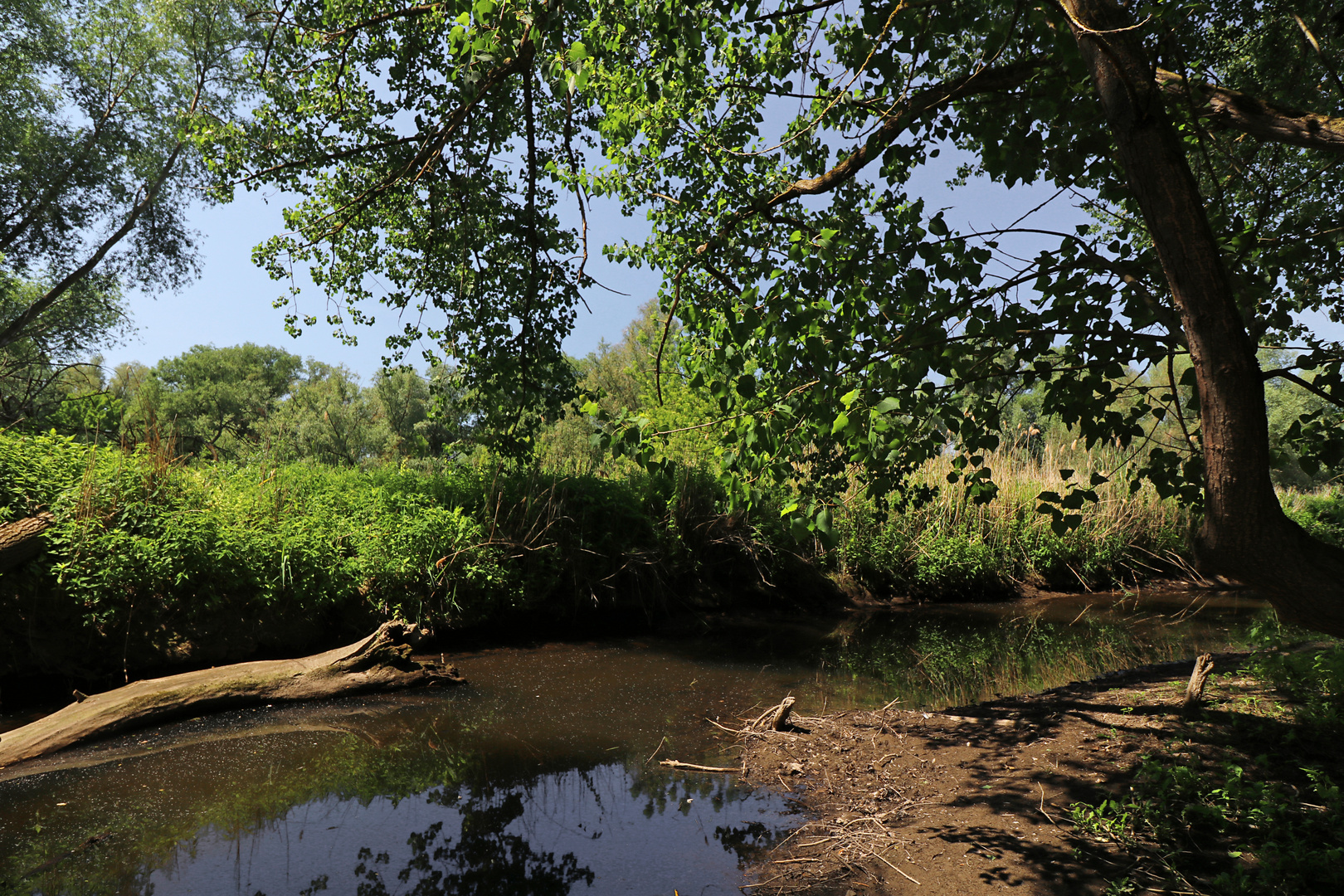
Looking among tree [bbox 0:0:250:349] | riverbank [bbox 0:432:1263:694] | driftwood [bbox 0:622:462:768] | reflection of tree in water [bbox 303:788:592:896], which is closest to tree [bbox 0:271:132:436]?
tree [bbox 0:0:250:349]

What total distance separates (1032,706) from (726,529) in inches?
203

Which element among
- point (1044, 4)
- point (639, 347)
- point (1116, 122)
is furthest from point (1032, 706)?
point (639, 347)

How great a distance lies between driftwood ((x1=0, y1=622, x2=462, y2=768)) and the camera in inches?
175

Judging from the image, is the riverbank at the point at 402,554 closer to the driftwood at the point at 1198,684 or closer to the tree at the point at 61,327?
the driftwood at the point at 1198,684

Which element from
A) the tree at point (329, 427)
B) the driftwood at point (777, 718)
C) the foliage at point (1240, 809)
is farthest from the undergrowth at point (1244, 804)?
the tree at point (329, 427)

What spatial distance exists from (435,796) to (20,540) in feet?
13.2

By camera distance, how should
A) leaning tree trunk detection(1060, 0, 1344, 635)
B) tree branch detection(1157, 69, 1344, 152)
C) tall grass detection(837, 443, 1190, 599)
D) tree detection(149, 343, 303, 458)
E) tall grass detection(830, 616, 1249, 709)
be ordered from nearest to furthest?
leaning tree trunk detection(1060, 0, 1344, 635), tree branch detection(1157, 69, 1344, 152), tall grass detection(830, 616, 1249, 709), tall grass detection(837, 443, 1190, 599), tree detection(149, 343, 303, 458)

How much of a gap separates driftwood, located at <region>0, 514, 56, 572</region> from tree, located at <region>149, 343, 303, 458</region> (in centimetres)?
1563

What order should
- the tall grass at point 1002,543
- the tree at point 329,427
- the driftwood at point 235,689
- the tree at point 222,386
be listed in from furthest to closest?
the tree at point 222,386, the tree at point 329,427, the tall grass at point 1002,543, the driftwood at point 235,689

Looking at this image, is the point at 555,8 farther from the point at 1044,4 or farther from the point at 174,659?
the point at 174,659

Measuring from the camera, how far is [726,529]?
31.1ft

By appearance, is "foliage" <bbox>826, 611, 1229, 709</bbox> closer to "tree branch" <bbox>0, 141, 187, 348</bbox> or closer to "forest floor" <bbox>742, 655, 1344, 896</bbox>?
"forest floor" <bbox>742, 655, 1344, 896</bbox>

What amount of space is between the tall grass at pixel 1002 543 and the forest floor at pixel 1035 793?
19.9ft

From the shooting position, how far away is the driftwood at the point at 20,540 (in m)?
5.13
